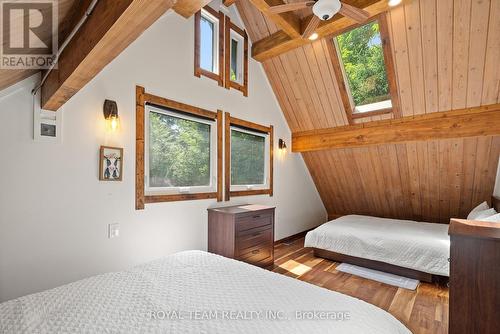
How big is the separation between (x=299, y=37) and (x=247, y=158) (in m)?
1.82

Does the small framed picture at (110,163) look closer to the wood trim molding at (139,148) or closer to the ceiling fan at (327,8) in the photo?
the wood trim molding at (139,148)

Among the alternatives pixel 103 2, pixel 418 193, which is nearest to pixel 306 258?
pixel 418 193

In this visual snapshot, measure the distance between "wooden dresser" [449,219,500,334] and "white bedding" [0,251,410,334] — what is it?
654mm

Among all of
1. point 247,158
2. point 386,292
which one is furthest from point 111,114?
point 386,292

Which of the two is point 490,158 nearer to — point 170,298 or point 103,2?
point 170,298

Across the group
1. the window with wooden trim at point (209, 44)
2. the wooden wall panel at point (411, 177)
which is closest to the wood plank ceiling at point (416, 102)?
the wooden wall panel at point (411, 177)

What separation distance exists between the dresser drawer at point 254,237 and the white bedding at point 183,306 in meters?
1.41

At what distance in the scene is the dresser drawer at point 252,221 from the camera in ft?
9.90

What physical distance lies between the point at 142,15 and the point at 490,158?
176 inches

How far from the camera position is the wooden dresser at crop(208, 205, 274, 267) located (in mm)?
2996

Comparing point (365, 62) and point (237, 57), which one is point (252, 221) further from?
point (365, 62)

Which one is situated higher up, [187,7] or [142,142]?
[187,7]

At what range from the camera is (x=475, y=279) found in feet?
4.94

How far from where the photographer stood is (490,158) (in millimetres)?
3461
